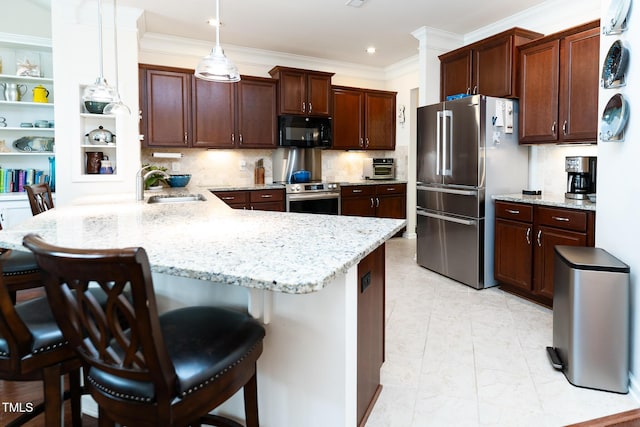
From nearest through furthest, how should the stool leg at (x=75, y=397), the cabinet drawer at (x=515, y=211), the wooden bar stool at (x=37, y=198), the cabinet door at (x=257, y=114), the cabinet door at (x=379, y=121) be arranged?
the stool leg at (x=75, y=397) < the wooden bar stool at (x=37, y=198) < the cabinet drawer at (x=515, y=211) < the cabinet door at (x=257, y=114) < the cabinet door at (x=379, y=121)

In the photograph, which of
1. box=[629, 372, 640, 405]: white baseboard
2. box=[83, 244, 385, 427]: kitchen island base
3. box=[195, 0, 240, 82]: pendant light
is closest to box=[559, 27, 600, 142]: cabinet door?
box=[629, 372, 640, 405]: white baseboard

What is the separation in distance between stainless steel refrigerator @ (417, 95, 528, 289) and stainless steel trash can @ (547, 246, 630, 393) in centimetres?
Result: 155

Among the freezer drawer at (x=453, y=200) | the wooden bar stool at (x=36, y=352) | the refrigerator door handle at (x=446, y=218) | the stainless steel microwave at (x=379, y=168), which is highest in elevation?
the stainless steel microwave at (x=379, y=168)

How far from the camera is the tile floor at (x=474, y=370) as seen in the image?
6.16 ft

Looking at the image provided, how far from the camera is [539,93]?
350 cm

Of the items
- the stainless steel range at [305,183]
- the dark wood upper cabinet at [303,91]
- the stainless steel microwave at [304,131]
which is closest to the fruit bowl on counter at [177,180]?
the stainless steel range at [305,183]

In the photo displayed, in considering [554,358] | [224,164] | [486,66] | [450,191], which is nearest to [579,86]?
[486,66]

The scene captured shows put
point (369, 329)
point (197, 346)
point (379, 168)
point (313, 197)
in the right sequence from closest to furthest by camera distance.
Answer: point (197, 346)
point (369, 329)
point (313, 197)
point (379, 168)

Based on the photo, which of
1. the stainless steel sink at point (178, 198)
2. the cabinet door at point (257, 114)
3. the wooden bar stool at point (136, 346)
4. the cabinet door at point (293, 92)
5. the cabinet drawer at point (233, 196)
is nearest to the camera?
the wooden bar stool at point (136, 346)

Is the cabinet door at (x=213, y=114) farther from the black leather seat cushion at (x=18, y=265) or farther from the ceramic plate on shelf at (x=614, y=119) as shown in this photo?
the ceramic plate on shelf at (x=614, y=119)

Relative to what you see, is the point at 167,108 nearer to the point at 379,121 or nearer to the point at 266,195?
the point at 266,195

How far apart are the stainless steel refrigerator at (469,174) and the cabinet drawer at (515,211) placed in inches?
3.5

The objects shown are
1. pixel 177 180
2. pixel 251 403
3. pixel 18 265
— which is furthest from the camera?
pixel 177 180

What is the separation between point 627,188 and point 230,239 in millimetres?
2103
